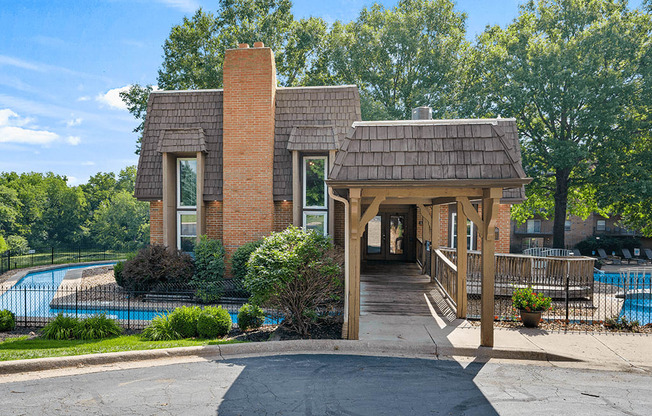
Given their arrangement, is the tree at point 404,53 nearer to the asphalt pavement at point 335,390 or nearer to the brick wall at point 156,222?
the brick wall at point 156,222

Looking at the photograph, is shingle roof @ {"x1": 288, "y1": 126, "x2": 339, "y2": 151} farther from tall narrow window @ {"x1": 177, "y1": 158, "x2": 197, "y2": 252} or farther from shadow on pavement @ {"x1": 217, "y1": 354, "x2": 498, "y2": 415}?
shadow on pavement @ {"x1": 217, "y1": 354, "x2": 498, "y2": 415}

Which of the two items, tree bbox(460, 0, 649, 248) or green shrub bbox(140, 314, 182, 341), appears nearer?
green shrub bbox(140, 314, 182, 341)

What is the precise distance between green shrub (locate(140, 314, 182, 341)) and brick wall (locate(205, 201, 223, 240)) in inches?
275

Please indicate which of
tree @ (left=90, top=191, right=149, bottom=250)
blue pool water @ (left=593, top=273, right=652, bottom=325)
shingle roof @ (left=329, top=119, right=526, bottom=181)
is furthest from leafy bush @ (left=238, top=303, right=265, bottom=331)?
tree @ (left=90, top=191, right=149, bottom=250)

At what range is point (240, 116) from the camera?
49.1 ft

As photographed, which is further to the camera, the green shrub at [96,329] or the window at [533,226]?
the window at [533,226]

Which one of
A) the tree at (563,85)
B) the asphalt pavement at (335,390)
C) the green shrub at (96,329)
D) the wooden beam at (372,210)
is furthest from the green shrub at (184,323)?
the tree at (563,85)

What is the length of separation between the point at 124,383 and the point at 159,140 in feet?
37.2

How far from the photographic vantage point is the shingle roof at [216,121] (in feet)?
50.2

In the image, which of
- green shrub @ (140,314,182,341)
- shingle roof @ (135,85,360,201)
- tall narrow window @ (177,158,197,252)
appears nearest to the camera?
green shrub @ (140,314,182,341)

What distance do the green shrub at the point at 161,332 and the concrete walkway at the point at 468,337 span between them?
418 cm

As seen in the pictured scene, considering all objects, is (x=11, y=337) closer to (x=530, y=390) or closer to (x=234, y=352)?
(x=234, y=352)

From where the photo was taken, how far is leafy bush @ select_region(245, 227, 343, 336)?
8211mm

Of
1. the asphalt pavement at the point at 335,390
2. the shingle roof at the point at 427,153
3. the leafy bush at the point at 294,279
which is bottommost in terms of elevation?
the asphalt pavement at the point at 335,390
